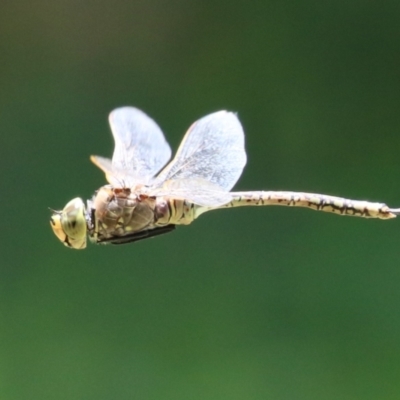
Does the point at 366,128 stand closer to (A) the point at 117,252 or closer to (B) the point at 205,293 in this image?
(B) the point at 205,293

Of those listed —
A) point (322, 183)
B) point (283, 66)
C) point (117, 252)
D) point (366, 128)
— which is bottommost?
point (117, 252)

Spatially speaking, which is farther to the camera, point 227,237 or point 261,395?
point 227,237

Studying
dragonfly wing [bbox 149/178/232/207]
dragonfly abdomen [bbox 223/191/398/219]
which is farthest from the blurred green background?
dragonfly wing [bbox 149/178/232/207]

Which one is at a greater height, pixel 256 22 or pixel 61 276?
pixel 256 22

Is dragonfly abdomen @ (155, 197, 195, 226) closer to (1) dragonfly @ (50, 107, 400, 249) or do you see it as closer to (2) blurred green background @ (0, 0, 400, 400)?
(1) dragonfly @ (50, 107, 400, 249)

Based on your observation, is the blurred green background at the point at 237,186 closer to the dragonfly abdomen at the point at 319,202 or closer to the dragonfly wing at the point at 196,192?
the dragonfly abdomen at the point at 319,202

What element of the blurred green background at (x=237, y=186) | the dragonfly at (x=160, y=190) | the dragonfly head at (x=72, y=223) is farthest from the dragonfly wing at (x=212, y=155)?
the blurred green background at (x=237, y=186)

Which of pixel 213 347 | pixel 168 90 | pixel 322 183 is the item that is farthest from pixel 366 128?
pixel 213 347
